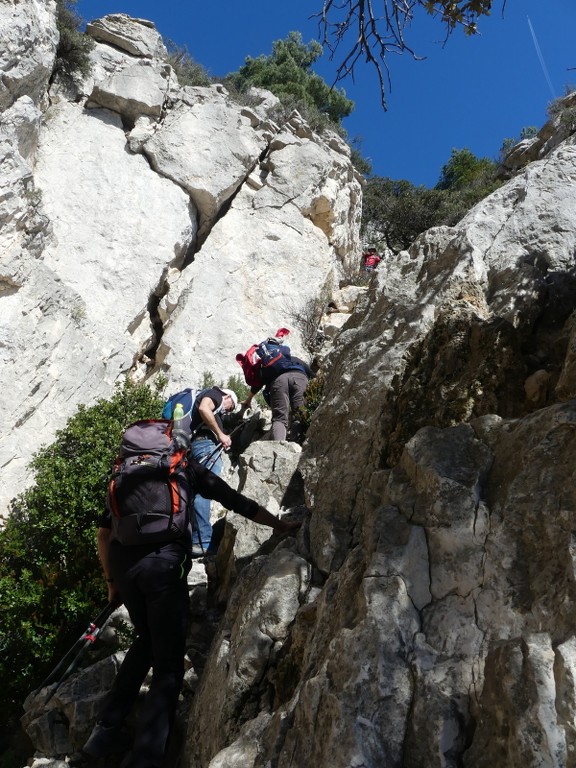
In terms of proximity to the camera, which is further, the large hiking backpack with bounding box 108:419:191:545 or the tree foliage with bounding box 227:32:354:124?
the tree foliage with bounding box 227:32:354:124

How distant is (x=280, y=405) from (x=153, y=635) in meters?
4.26

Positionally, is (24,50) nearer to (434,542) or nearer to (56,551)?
(56,551)

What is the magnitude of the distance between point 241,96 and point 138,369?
10.3 m

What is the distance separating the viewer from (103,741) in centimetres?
409

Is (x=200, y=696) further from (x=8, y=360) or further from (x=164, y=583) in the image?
(x=8, y=360)

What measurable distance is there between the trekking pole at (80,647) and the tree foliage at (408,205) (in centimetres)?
1712

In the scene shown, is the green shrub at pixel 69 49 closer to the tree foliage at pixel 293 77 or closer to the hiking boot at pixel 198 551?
the tree foliage at pixel 293 77

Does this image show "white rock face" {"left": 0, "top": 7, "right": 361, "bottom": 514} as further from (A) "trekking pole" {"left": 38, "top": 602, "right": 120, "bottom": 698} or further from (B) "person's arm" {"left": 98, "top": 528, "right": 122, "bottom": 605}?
(B) "person's arm" {"left": 98, "top": 528, "right": 122, "bottom": 605}

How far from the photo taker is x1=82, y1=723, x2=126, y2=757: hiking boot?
13.4 feet

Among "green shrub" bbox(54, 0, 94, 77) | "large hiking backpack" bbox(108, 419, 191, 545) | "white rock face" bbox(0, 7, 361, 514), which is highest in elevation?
"green shrub" bbox(54, 0, 94, 77)

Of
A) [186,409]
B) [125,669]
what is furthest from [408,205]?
[125,669]

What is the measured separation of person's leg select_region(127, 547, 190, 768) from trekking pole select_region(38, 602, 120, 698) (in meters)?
0.94

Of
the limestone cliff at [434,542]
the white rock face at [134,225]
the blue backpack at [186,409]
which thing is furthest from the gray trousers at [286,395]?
the white rock face at [134,225]

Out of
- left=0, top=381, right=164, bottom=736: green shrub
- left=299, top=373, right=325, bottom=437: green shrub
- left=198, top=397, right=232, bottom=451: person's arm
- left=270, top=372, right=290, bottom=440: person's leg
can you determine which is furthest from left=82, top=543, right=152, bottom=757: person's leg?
left=299, top=373, right=325, bottom=437: green shrub
